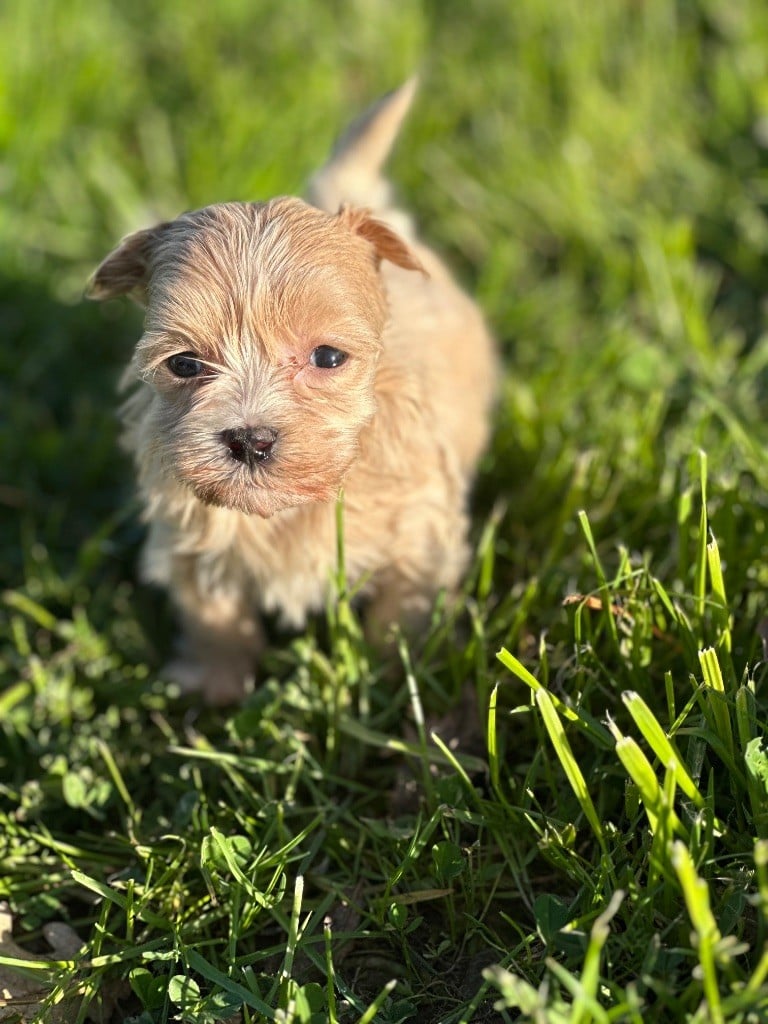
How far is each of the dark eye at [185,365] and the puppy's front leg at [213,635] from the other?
2.45ft

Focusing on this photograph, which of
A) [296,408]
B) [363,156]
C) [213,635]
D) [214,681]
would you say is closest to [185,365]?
[296,408]

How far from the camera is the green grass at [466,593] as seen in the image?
86.4 inches

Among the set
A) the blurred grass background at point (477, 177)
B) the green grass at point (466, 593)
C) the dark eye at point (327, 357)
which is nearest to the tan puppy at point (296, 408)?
the dark eye at point (327, 357)

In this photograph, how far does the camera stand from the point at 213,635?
3.13m

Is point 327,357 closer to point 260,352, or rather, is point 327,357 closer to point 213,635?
point 260,352

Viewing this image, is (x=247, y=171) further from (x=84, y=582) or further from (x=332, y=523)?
(x=332, y=523)

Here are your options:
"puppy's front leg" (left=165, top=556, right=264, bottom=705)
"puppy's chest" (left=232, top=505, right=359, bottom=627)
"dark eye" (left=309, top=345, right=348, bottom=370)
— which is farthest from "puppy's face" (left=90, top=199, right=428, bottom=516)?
"puppy's front leg" (left=165, top=556, right=264, bottom=705)

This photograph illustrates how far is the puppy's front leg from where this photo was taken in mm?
3012

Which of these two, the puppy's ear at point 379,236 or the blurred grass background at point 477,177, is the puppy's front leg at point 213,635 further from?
the puppy's ear at point 379,236

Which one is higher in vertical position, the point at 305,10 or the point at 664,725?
the point at 305,10

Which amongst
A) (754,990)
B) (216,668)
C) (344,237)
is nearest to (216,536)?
(216,668)

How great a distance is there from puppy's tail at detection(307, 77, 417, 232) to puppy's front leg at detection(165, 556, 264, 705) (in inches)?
53.1

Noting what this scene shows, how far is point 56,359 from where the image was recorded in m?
4.19

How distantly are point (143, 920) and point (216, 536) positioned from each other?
1.00 m
